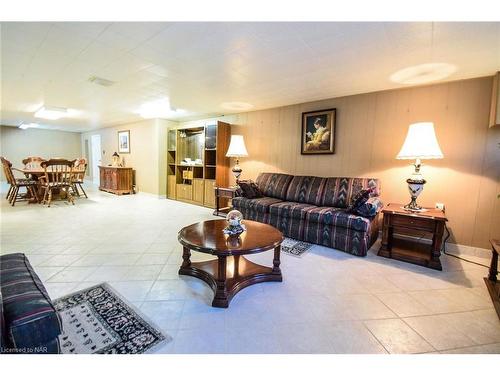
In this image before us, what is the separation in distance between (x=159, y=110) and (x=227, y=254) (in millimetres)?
4399

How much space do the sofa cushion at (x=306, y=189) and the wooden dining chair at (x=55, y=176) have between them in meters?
4.82

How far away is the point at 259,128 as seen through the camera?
4617mm

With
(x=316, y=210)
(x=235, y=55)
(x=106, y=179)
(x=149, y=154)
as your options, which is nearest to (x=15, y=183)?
(x=106, y=179)

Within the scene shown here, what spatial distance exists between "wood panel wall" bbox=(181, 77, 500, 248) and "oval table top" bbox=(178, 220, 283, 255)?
209cm

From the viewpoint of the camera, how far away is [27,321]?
0.90 metres

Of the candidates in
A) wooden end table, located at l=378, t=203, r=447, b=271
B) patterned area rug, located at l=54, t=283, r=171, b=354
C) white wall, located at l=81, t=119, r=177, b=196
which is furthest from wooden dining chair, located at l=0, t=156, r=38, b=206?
wooden end table, located at l=378, t=203, r=447, b=271

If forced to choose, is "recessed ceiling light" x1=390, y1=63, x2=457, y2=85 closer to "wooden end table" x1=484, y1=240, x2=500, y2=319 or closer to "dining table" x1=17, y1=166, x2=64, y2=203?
"wooden end table" x1=484, y1=240, x2=500, y2=319

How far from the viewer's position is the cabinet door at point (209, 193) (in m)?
5.08

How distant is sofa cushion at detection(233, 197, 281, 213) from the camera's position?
11.2ft

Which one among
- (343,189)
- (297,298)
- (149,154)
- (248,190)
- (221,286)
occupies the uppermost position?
(149,154)

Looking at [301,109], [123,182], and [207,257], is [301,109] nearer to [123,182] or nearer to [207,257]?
[207,257]

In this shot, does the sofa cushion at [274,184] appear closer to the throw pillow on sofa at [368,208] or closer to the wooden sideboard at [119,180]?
the throw pillow on sofa at [368,208]

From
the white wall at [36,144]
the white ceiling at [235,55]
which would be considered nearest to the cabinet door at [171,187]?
the white ceiling at [235,55]

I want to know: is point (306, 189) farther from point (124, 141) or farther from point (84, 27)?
point (124, 141)
